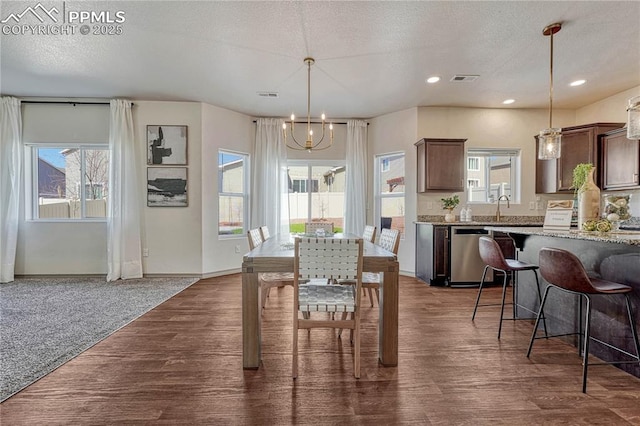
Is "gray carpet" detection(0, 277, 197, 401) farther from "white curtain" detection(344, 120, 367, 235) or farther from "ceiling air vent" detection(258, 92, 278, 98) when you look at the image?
"ceiling air vent" detection(258, 92, 278, 98)

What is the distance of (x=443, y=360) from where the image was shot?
214cm

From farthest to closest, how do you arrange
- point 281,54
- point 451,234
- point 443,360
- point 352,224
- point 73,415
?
point 352,224 → point 451,234 → point 281,54 → point 443,360 → point 73,415

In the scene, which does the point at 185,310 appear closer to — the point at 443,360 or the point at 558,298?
the point at 443,360

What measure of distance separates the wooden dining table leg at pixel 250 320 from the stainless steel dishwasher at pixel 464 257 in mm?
3161

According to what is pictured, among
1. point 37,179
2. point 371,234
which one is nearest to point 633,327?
point 371,234

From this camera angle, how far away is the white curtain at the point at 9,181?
4270mm

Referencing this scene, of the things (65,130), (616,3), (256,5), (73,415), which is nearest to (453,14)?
(616,3)

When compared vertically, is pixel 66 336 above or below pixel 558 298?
below

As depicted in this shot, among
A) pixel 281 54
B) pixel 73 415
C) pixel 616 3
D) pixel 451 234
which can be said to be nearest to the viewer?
pixel 73 415

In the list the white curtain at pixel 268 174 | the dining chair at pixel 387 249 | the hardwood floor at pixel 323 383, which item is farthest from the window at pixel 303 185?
the hardwood floor at pixel 323 383

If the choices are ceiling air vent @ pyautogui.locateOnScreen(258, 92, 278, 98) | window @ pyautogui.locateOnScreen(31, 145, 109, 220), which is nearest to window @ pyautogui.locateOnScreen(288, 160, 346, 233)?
ceiling air vent @ pyautogui.locateOnScreen(258, 92, 278, 98)

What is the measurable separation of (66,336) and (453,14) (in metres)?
4.26

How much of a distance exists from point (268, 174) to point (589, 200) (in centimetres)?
Result: 419

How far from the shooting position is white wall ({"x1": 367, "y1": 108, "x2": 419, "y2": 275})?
4766 millimetres
